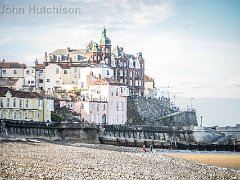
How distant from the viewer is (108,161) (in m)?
34.4

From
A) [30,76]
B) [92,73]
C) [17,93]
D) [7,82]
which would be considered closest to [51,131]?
[17,93]

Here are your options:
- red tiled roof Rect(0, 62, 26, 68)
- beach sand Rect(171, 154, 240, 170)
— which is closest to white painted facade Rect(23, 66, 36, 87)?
red tiled roof Rect(0, 62, 26, 68)

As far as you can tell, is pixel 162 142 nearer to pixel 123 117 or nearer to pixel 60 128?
pixel 60 128

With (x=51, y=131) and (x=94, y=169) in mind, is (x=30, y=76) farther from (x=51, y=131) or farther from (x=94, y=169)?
(x=94, y=169)

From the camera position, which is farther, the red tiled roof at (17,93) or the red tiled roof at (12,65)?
the red tiled roof at (12,65)

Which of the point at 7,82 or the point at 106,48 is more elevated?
the point at 106,48

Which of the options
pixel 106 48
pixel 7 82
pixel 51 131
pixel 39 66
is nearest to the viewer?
pixel 51 131

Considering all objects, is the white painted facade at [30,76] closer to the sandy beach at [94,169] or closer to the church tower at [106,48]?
the church tower at [106,48]

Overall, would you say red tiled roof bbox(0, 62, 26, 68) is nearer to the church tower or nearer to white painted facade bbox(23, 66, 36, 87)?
white painted facade bbox(23, 66, 36, 87)

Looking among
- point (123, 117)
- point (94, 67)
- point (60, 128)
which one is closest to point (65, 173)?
point (60, 128)

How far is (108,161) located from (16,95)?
3906cm

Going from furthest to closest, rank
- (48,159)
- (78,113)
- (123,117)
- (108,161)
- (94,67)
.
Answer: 1. (94,67)
2. (123,117)
3. (78,113)
4. (108,161)
5. (48,159)

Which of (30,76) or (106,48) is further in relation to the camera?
(106,48)

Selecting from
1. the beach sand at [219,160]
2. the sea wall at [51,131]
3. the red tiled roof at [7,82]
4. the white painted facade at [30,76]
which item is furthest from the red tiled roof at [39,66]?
the beach sand at [219,160]
